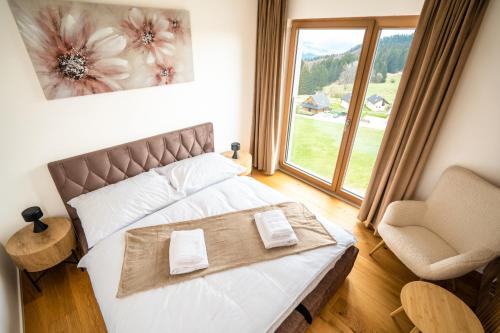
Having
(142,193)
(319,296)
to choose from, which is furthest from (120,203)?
(319,296)

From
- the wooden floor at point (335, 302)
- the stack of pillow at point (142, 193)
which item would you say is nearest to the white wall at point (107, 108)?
the wooden floor at point (335, 302)

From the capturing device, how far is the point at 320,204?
3051 millimetres

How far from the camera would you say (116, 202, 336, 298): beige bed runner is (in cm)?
145

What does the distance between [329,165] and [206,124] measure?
1887mm

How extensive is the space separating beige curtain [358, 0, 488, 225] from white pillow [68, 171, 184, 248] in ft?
6.82

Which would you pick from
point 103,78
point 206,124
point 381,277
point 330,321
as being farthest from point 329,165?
point 103,78

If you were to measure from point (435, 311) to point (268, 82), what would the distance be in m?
2.77

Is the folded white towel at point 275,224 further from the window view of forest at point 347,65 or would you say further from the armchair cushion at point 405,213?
the window view of forest at point 347,65

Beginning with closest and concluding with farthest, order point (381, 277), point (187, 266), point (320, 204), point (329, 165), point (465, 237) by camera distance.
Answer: point (187, 266), point (465, 237), point (381, 277), point (320, 204), point (329, 165)

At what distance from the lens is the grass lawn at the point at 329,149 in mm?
2787

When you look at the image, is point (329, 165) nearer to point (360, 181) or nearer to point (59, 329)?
point (360, 181)

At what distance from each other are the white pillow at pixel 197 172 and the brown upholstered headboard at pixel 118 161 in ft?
0.51

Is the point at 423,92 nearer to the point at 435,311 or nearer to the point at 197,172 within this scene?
the point at 435,311

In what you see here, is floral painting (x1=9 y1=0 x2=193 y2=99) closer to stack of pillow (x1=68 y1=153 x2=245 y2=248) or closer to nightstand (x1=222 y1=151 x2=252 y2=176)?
stack of pillow (x1=68 y1=153 x2=245 y2=248)
